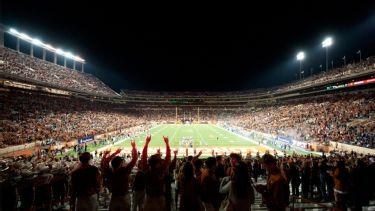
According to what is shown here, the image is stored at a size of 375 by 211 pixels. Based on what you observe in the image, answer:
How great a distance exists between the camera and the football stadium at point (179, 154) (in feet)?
13.9

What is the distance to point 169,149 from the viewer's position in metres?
4.54

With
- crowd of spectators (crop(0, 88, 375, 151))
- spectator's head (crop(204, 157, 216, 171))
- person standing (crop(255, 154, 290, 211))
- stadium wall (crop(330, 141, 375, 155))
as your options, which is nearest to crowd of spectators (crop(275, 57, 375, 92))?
crowd of spectators (crop(0, 88, 375, 151))

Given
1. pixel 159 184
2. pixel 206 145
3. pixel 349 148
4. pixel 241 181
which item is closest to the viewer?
A: pixel 241 181

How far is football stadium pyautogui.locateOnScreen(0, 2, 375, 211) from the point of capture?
423 cm

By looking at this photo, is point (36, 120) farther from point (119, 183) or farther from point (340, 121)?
point (340, 121)

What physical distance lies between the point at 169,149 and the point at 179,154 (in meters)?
21.6

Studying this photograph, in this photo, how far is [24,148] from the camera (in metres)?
24.3

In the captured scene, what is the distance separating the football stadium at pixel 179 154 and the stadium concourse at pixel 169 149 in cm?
3

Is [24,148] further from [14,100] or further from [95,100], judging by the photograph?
[95,100]

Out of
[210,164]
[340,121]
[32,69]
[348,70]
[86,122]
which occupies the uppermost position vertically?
[32,69]

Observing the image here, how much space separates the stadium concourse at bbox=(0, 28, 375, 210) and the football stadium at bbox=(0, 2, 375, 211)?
0.03 meters

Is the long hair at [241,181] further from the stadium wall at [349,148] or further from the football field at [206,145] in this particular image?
the stadium wall at [349,148]

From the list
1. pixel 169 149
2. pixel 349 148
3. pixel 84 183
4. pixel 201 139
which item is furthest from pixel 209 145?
pixel 84 183

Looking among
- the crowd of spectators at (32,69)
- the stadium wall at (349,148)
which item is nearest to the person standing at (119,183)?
the stadium wall at (349,148)
